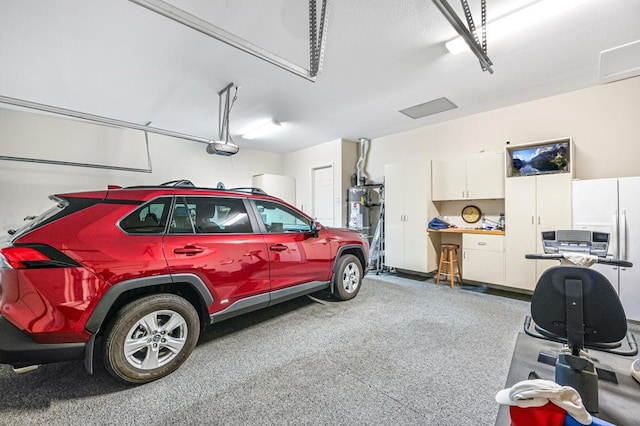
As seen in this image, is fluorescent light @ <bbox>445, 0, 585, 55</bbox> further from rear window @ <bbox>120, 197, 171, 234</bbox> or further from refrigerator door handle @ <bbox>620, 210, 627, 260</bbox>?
rear window @ <bbox>120, 197, 171, 234</bbox>

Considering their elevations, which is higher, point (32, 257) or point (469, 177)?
point (469, 177)

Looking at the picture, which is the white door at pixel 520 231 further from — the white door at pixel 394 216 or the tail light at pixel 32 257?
the tail light at pixel 32 257

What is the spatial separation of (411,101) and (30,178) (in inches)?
253

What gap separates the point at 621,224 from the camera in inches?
121

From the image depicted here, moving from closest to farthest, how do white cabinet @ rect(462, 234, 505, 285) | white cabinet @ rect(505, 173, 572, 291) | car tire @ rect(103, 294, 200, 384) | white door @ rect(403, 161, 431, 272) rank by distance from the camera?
car tire @ rect(103, 294, 200, 384) → white cabinet @ rect(505, 173, 572, 291) → white cabinet @ rect(462, 234, 505, 285) → white door @ rect(403, 161, 431, 272)

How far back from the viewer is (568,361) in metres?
1.62

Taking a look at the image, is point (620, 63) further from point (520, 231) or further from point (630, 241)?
point (520, 231)

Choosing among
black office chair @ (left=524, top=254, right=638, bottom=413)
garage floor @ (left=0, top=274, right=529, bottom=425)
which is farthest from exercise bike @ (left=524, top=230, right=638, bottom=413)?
garage floor @ (left=0, top=274, right=529, bottom=425)

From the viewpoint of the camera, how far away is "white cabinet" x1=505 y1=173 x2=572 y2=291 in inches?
142

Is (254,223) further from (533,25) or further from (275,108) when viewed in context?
(533,25)

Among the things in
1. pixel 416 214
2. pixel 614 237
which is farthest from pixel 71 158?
pixel 614 237

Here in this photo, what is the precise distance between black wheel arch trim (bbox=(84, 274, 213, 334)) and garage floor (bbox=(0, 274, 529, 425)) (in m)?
0.54

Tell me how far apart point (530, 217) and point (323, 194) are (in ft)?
14.1

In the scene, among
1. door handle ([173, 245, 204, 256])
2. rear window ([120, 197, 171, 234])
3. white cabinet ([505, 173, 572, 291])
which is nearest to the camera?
rear window ([120, 197, 171, 234])
